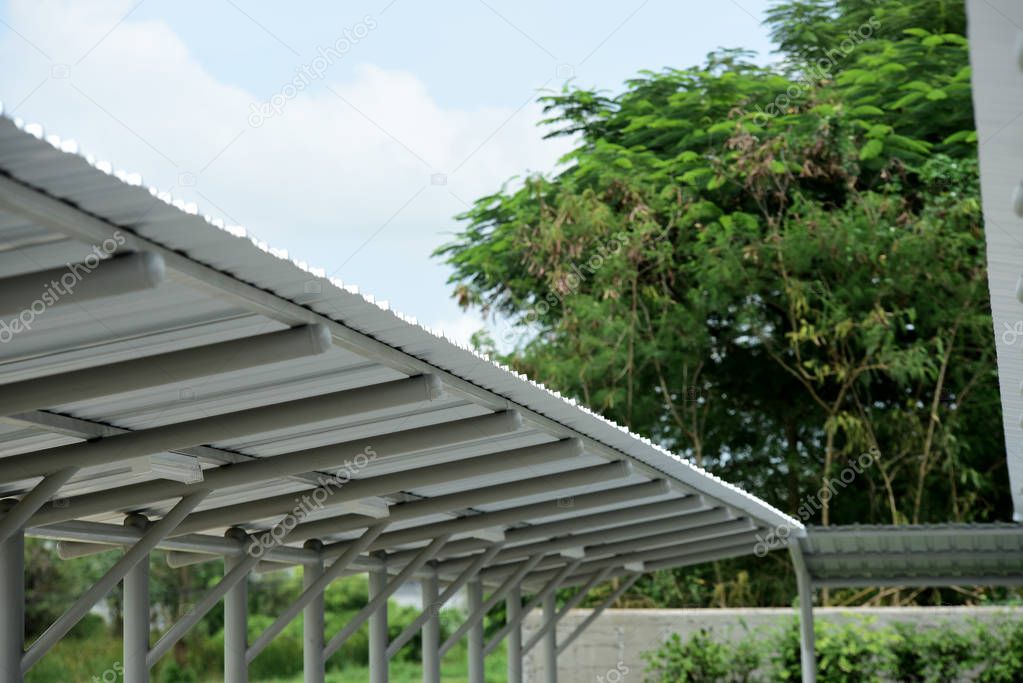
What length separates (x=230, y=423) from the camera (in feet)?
15.5

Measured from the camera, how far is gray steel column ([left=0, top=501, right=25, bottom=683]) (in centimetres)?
501

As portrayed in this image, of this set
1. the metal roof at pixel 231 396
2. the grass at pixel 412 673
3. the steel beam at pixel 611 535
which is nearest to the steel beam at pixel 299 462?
the metal roof at pixel 231 396

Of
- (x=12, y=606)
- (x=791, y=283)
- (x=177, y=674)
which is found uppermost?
(x=791, y=283)

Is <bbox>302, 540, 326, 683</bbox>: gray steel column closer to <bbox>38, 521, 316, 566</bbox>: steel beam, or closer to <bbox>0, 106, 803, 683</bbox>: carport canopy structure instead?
<bbox>0, 106, 803, 683</bbox>: carport canopy structure

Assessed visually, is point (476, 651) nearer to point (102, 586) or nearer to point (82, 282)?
point (102, 586)

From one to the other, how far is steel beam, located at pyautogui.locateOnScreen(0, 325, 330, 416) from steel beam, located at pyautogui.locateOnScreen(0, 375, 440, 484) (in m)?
0.68

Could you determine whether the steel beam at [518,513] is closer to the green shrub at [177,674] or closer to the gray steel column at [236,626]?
the gray steel column at [236,626]

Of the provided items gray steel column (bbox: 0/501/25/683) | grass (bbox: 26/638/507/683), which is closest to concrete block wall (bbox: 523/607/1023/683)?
gray steel column (bbox: 0/501/25/683)

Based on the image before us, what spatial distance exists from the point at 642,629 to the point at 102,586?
10.5m

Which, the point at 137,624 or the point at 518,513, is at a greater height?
the point at 518,513

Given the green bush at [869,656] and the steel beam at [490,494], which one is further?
the green bush at [869,656]

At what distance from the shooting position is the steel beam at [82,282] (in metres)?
2.95

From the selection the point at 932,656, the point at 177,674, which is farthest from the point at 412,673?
the point at 932,656

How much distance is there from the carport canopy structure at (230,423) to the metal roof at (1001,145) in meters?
1.55
